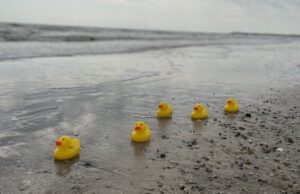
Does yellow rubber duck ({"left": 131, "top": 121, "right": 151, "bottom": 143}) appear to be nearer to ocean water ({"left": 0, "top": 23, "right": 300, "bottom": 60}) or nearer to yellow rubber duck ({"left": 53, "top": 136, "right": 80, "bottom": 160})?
yellow rubber duck ({"left": 53, "top": 136, "right": 80, "bottom": 160})

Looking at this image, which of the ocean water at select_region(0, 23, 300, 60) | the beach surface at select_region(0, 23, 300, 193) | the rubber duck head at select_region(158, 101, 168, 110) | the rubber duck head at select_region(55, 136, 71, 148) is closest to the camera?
the beach surface at select_region(0, 23, 300, 193)

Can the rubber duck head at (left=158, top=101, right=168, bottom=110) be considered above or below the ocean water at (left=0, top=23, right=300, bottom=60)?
below

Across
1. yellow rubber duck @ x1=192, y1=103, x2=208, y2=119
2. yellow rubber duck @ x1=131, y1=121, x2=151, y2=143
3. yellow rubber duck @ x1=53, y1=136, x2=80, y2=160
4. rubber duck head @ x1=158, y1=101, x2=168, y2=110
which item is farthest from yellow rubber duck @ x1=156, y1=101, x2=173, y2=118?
yellow rubber duck @ x1=53, y1=136, x2=80, y2=160

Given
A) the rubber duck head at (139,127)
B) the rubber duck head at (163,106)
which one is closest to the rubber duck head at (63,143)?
the rubber duck head at (139,127)

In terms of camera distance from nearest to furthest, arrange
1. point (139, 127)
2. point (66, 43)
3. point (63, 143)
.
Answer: point (63, 143)
point (139, 127)
point (66, 43)

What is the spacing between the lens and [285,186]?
3.49m

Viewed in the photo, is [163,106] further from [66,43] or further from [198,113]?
[66,43]

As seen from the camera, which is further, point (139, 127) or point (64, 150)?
point (139, 127)

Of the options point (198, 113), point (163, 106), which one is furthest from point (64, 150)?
point (198, 113)

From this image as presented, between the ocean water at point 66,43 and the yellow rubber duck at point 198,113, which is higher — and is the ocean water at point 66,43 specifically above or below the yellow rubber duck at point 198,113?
above

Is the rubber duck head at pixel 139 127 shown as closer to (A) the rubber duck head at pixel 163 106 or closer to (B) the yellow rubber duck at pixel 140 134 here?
(B) the yellow rubber duck at pixel 140 134

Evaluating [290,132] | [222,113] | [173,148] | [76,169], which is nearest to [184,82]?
[222,113]

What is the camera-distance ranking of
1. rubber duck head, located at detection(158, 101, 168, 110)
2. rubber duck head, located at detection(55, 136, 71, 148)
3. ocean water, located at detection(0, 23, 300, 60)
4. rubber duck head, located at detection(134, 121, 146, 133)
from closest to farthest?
rubber duck head, located at detection(55, 136, 71, 148) < rubber duck head, located at detection(134, 121, 146, 133) < rubber duck head, located at detection(158, 101, 168, 110) < ocean water, located at detection(0, 23, 300, 60)

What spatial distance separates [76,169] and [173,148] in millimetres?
1521
